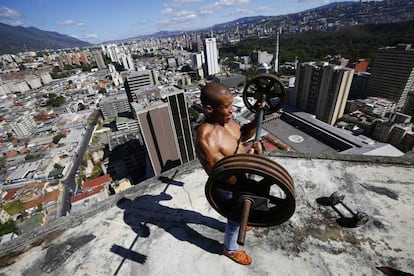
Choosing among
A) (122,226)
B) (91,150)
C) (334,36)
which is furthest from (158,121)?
(334,36)

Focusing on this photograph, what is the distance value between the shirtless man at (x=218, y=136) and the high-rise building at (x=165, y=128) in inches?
552

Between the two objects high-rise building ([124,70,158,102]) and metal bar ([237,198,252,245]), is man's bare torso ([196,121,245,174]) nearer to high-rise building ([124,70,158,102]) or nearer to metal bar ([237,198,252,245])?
metal bar ([237,198,252,245])

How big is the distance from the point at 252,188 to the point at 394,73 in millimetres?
39411

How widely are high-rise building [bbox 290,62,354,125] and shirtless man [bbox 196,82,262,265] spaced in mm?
27018

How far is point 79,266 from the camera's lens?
2.57m

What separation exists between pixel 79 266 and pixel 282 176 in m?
2.97

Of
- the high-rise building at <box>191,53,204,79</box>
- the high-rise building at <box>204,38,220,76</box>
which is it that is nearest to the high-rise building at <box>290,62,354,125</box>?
the high-rise building at <box>204,38,220,76</box>

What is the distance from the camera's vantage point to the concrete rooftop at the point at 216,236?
243 cm

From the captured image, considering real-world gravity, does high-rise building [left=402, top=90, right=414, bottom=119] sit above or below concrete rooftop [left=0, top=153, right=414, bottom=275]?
below

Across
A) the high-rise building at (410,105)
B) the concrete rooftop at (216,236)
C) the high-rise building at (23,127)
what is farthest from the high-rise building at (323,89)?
the high-rise building at (23,127)

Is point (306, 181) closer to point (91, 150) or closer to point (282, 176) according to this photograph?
point (282, 176)

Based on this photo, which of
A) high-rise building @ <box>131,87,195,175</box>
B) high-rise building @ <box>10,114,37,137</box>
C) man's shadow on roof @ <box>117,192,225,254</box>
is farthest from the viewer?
high-rise building @ <box>10,114,37,137</box>

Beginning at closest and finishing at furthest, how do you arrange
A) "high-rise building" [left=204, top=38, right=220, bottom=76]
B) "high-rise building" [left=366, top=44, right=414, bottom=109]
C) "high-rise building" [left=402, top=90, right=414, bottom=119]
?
1. "high-rise building" [left=366, top=44, right=414, bottom=109]
2. "high-rise building" [left=402, top=90, right=414, bottom=119]
3. "high-rise building" [left=204, top=38, right=220, bottom=76]

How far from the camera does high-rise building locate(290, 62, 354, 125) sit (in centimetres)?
2361
